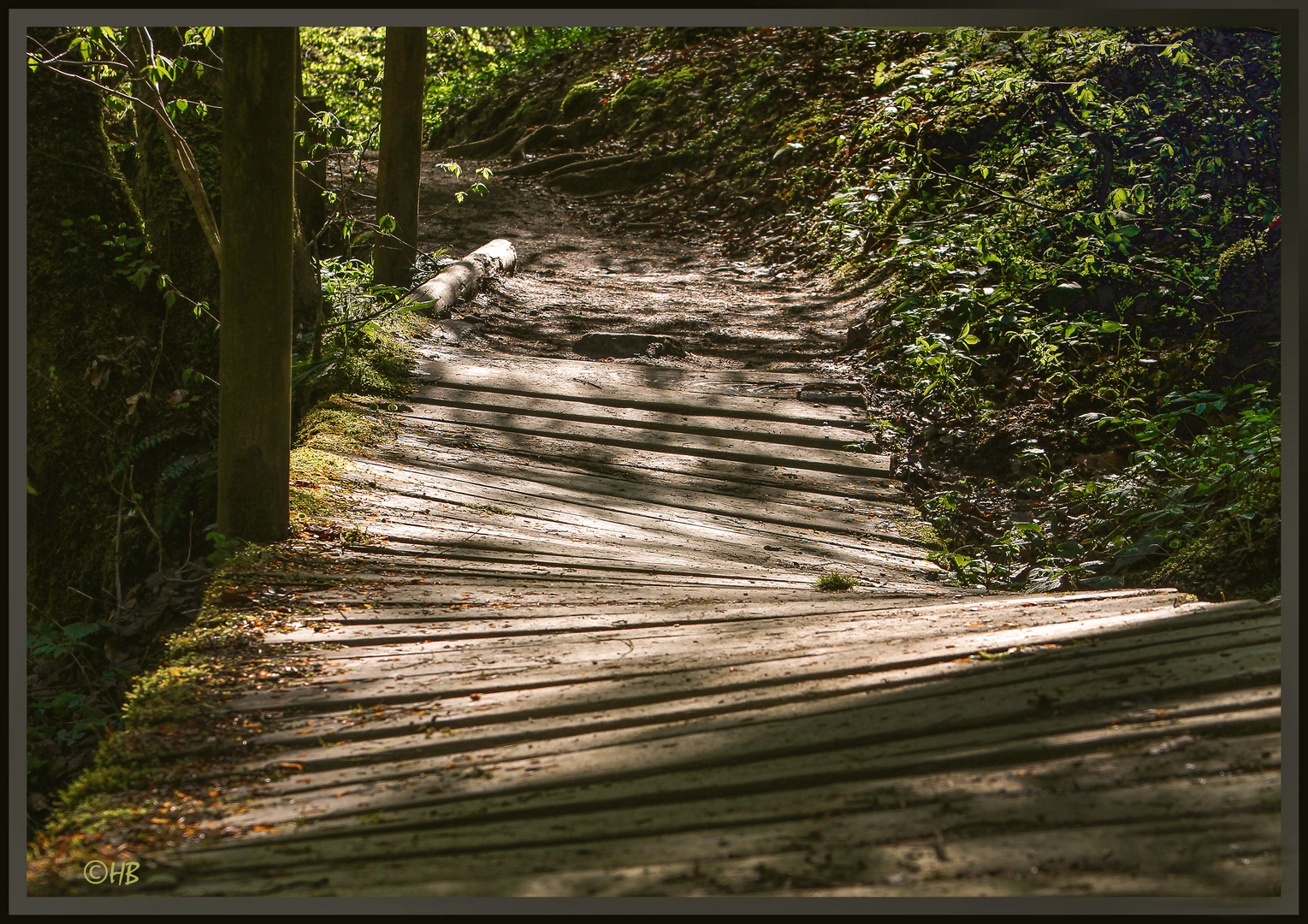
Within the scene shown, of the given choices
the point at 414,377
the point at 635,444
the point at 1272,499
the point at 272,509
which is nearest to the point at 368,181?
the point at 414,377

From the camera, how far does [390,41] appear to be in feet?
23.9

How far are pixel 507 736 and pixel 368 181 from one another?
37.6 feet

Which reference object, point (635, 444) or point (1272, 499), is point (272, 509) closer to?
point (635, 444)

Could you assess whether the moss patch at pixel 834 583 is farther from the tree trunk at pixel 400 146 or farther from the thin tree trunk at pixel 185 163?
the tree trunk at pixel 400 146

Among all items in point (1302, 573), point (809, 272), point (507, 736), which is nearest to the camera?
point (1302, 573)

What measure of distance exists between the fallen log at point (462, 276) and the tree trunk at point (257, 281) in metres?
3.07

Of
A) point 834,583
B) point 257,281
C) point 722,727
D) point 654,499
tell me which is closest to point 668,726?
point 722,727

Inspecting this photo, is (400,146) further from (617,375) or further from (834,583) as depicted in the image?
(834,583)

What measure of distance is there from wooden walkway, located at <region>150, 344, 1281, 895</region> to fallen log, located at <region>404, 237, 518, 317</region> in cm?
392

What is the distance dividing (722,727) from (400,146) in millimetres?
6744

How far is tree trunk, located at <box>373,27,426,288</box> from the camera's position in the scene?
7383 mm

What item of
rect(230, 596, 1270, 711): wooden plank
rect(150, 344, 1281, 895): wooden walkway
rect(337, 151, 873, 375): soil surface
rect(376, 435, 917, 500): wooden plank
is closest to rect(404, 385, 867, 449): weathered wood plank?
rect(376, 435, 917, 500): wooden plank

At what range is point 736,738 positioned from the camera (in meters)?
1.97

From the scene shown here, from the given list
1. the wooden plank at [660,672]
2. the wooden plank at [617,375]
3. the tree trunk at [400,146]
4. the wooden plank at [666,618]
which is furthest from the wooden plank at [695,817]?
the tree trunk at [400,146]
